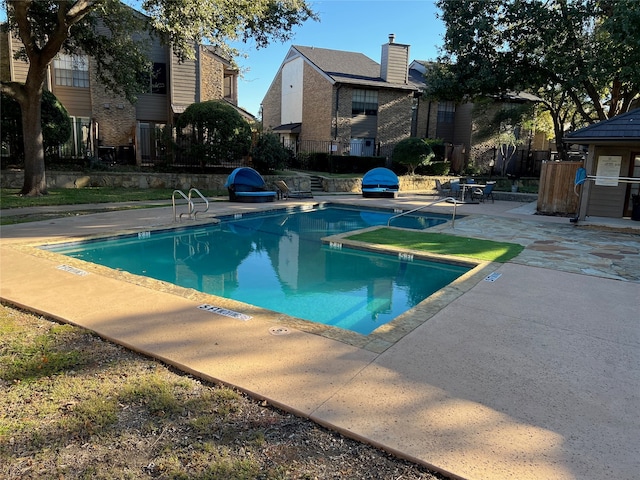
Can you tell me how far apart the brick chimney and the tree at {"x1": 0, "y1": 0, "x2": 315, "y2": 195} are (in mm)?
16526

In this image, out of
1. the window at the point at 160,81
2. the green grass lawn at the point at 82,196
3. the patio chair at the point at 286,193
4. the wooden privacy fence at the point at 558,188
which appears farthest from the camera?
the window at the point at 160,81

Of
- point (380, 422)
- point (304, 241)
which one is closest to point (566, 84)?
point (304, 241)

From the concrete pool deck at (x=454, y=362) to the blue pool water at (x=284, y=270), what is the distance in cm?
130

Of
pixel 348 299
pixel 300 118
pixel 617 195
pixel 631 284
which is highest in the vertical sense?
pixel 300 118

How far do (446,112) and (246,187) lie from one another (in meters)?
21.4

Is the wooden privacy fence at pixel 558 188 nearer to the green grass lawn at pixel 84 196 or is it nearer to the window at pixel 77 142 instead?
the green grass lawn at pixel 84 196

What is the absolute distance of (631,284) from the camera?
6746 mm

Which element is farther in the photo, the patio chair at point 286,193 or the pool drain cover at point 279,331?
the patio chair at point 286,193

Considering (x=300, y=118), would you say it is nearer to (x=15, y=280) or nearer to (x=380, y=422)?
(x=15, y=280)

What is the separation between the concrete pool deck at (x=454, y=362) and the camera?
109 inches

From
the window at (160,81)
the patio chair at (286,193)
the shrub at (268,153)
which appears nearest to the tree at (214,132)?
the shrub at (268,153)

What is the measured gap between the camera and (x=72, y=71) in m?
22.9

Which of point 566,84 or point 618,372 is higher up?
point 566,84

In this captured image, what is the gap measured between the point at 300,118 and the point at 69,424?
3200 centimetres
